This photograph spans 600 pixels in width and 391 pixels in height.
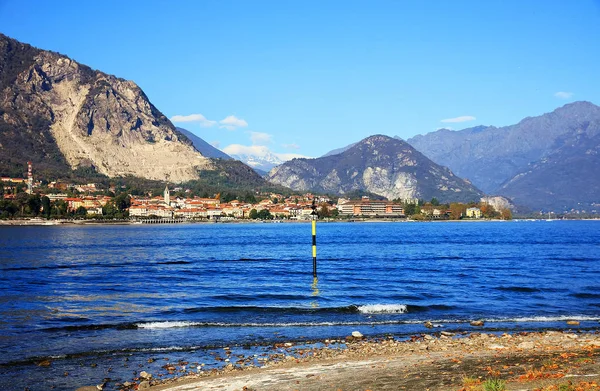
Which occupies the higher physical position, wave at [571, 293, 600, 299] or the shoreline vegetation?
the shoreline vegetation

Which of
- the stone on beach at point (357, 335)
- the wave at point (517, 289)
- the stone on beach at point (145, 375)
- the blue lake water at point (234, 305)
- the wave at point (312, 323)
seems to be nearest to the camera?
the stone on beach at point (145, 375)

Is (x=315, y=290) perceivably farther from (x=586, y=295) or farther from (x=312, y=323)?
(x=586, y=295)

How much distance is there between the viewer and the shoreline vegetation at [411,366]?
1666 centimetres

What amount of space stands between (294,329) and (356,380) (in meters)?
10.9

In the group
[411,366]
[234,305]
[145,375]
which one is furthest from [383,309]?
[145,375]

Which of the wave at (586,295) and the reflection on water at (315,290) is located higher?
the wave at (586,295)

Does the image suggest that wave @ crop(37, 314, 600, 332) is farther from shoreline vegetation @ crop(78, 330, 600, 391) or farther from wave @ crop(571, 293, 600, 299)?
wave @ crop(571, 293, 600, 299)

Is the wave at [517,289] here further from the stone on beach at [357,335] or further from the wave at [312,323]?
the stone on beach at [357,335]

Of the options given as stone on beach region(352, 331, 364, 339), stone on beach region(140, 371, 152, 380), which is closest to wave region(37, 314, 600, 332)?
stone on beach region(352, 331, 364, 339)

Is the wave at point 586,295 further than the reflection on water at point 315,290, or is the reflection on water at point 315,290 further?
the wave at point 586,295

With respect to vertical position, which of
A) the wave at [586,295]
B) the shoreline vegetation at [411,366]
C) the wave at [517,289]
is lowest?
the wave at [517,289]

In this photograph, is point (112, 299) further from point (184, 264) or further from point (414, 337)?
point (184, 264)

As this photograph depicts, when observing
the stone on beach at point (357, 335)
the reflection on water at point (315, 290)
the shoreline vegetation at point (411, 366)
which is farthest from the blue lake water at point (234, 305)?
the shoreline vegetation at point (411, 366)

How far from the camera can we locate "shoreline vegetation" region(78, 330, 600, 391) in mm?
16656
